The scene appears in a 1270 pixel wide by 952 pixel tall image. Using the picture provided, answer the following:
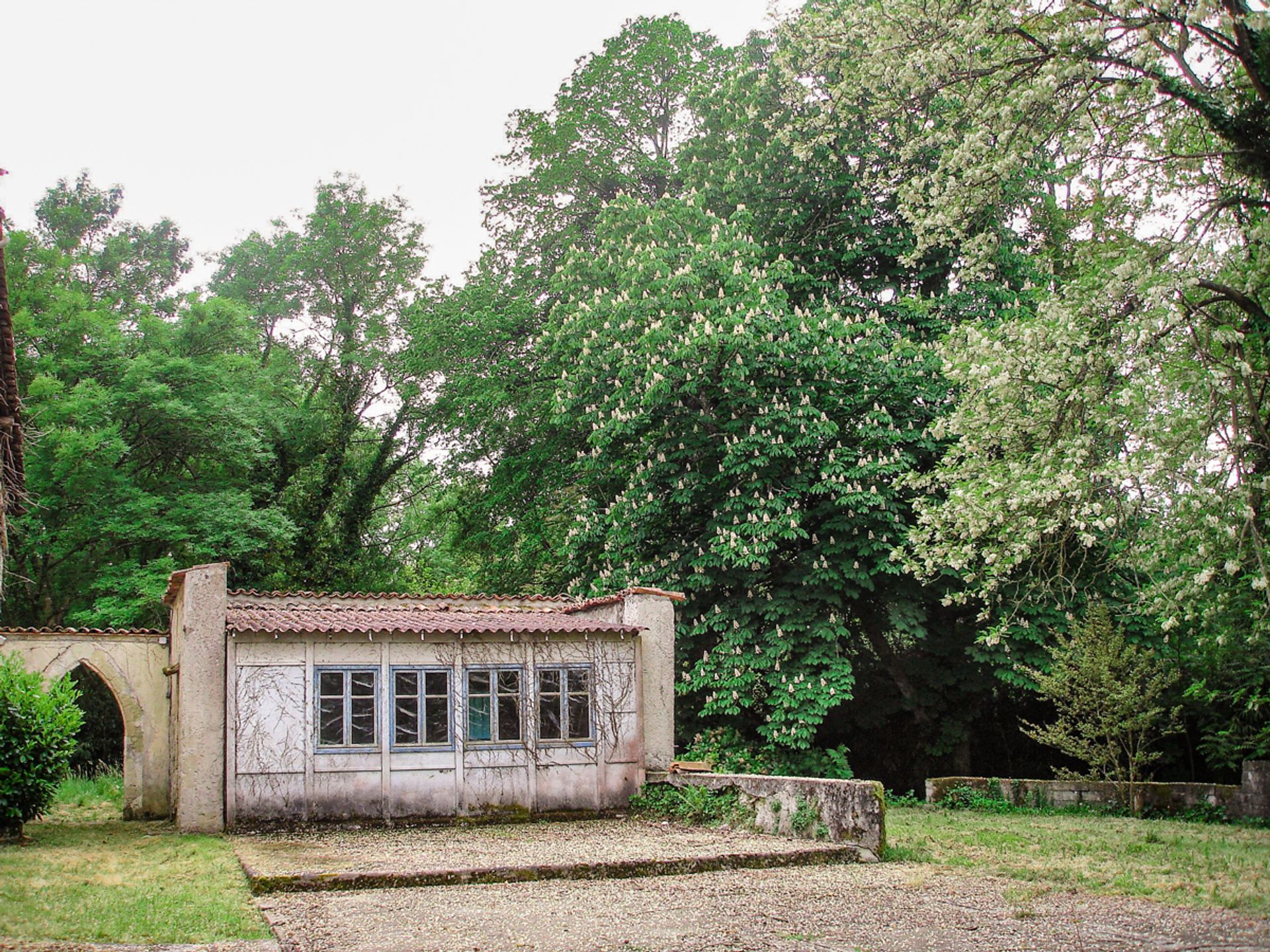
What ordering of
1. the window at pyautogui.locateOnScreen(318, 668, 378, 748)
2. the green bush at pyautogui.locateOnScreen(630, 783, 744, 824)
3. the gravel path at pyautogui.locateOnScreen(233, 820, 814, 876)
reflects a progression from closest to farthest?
1. the gravel path at pyautogui.locateOnScreen(233, 820, 814, 876)
2. the green bush at pyautogui.locateOnScreen(630, 783, 744, 824)
3. the window at pyautogui.locateOnScreen(318, 668, 378, 748)

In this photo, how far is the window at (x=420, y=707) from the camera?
14453 mm

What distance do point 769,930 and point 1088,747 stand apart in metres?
10.9

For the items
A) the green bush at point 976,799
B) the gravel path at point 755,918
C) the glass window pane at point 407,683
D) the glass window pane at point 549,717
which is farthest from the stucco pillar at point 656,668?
the gravel path at point 755,918

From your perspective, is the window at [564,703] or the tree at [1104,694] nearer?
the window at [564,703]

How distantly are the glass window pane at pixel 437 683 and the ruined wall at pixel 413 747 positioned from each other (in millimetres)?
89

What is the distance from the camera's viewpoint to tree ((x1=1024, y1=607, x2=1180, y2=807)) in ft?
51.9

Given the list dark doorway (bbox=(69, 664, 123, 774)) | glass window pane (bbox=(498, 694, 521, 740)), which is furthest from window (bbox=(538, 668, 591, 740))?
dark doorway (bbox=(69, 664, 123, 774))

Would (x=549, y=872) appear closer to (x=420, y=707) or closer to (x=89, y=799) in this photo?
(x=420, y=707)

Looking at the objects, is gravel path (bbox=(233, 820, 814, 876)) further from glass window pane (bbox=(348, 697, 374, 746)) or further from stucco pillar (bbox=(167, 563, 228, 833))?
glass window pane (bbox=(348, 697, 374, 746))

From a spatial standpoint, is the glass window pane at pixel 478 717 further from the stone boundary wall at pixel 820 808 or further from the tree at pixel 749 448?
the tree at pixel 749 448

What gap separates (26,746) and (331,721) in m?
3.42

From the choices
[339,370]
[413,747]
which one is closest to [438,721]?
[413,747]

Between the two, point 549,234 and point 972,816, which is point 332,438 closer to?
point 549,234

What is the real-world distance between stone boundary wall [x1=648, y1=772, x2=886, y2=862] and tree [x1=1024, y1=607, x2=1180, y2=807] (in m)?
5.59
